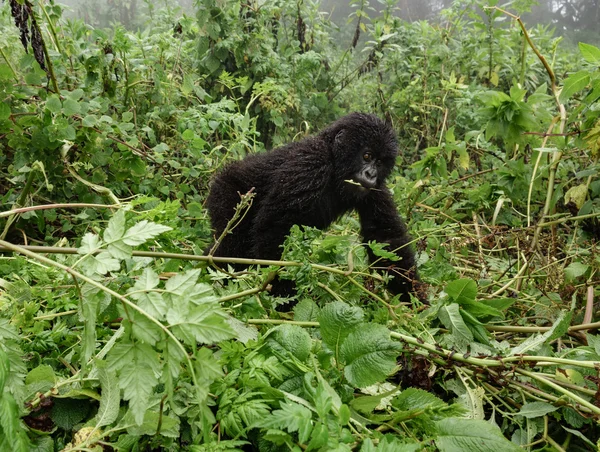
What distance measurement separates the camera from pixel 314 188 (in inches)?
105

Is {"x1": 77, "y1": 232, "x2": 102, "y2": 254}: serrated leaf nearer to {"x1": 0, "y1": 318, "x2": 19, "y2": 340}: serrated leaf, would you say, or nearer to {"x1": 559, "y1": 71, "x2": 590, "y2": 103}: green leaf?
{"x1": 0, "y1": 318, "x2": 19, "y2": 340}: serrated leaf

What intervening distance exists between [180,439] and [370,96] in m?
5.22

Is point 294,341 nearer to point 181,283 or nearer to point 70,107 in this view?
point 181,283

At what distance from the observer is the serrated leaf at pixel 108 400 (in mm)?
1047

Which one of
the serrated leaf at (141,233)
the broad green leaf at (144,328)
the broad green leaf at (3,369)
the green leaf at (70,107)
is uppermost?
the green leaf at (70,107)

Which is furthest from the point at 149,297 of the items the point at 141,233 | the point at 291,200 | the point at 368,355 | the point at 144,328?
the point at 291,200

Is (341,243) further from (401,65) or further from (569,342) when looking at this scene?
(401,65)

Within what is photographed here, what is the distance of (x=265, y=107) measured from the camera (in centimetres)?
451

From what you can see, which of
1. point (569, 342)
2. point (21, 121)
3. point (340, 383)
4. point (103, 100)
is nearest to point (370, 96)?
point (103, 100)

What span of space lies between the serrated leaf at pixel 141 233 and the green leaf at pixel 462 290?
89 centimetres

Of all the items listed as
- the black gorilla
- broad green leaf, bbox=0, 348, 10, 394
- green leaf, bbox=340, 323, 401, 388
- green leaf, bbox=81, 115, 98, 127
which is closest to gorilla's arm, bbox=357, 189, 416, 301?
the black gorilla

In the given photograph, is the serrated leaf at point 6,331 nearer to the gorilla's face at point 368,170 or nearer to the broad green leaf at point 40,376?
the broad green leaf at point 40,376

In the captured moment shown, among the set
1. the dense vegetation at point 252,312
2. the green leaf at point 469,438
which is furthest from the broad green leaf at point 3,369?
the green leaf at point 469,438

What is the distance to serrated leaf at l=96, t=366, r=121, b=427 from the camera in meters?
1.05
